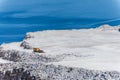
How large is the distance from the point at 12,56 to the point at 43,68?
6108mm

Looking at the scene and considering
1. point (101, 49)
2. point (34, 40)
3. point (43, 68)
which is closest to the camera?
point (43, 68)

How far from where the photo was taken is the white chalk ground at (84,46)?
60.4 ft

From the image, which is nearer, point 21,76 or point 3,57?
point 21,76

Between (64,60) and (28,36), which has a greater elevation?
(28,36)

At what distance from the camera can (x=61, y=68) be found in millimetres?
17516

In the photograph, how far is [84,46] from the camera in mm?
24047

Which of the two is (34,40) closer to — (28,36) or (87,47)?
(28,36)

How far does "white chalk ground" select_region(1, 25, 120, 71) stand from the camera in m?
18.4

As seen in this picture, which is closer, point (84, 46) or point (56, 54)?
point (56, 54)

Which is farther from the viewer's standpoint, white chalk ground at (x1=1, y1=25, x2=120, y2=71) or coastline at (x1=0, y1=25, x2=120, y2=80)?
white chalk ground at (x1=1, y1=25, x2=120, y2=71)

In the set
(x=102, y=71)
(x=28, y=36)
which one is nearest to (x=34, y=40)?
(x=28, y=36)

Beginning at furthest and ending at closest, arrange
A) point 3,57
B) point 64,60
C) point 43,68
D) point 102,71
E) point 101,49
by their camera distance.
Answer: point 3,57
point 101,49
point 64,60
point 43,68
point 102,71

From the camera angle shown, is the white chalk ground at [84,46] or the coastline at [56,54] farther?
the white chalk ground at [84,46]

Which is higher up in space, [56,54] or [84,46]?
[84,46]
